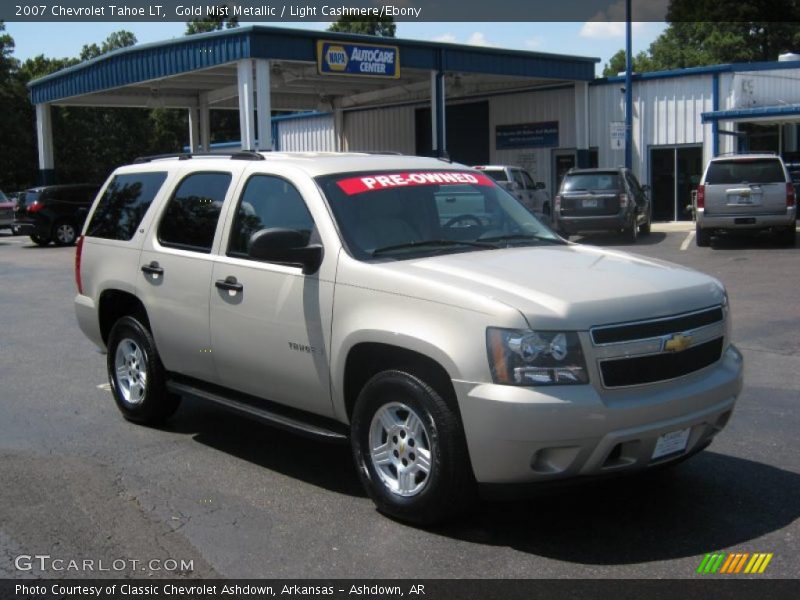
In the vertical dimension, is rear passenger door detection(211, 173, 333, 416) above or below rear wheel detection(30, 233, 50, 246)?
above

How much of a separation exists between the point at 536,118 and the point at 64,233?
15.8 m

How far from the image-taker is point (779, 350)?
29.6 ft

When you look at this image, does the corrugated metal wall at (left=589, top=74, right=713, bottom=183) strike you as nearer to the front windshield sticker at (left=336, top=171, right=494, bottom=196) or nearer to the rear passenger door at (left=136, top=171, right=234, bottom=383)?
the front windshield sticker at (left=336, top=171, right=494, bottom=196)

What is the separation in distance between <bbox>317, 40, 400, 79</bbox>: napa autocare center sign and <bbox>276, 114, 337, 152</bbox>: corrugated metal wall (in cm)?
1282

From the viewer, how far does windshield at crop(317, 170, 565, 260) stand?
5.15m

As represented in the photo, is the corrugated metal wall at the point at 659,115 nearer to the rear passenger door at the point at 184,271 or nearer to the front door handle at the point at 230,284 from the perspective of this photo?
the rear passenger door at the point at 184,271

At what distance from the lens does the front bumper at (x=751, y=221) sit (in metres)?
18.2

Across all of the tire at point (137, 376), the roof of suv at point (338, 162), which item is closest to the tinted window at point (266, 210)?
the roof of suv at point (338, 162)

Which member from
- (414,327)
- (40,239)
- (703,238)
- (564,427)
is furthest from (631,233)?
(564,427)

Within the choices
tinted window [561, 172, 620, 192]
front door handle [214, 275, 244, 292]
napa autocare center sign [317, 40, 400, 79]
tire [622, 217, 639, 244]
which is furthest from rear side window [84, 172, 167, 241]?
napa autocare center sign [317, 40, 400, 79]

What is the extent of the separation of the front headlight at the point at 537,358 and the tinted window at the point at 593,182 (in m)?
17.5

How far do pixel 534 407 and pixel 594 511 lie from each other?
1.10m

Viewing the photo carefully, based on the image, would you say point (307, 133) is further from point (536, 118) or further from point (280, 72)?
point (280, 72)
